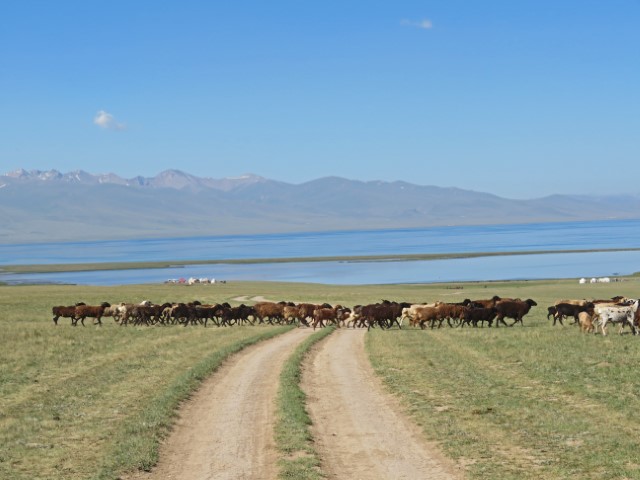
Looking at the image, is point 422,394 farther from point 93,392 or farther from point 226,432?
point 93,392

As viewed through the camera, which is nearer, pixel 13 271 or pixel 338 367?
pixel 338 367

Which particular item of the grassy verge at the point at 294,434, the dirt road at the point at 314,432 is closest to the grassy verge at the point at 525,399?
the dirt road at the point at 314,432

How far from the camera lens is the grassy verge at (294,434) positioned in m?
11.2

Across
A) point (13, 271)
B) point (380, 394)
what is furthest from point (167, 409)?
point (13, 271)

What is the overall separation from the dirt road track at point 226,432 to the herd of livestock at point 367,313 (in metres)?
15.1

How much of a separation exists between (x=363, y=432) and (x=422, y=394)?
3.70 metres

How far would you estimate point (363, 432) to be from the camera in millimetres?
13703

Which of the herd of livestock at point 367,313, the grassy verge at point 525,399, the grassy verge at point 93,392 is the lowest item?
the grassy verge at point 93,392

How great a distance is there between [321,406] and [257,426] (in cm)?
231

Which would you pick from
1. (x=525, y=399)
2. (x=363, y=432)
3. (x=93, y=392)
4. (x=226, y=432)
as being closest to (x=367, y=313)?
(x=93, y=392)

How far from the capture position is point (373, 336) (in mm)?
31578

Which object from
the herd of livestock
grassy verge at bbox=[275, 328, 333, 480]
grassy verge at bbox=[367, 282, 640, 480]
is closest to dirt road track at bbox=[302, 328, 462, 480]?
grassy verge at bbox=[275, 328, 333, 480]

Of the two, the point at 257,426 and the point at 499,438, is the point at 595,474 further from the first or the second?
the point at 257,426

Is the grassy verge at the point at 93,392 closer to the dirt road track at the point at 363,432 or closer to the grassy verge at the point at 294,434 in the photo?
the grassy verge at the point at 294,434
